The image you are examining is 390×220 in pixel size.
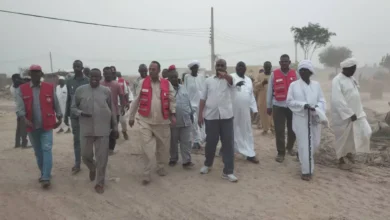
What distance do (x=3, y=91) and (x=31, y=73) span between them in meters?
34.2

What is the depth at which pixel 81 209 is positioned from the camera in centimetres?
443

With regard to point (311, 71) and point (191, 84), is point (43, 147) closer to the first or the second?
point (191, 84)

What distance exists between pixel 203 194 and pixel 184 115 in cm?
163

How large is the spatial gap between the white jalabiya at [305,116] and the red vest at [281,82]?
0.76 metres

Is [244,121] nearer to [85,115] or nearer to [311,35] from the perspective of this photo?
[85,115]

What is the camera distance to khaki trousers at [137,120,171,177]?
17.5ft

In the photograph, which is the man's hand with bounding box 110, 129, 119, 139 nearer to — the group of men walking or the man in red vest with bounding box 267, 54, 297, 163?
the group of men walking

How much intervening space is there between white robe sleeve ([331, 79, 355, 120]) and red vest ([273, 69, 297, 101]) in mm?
849

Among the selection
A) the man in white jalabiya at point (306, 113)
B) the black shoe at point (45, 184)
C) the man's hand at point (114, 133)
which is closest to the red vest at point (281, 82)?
the man in white jalabiya at point (306, 113)

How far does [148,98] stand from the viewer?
5359mm

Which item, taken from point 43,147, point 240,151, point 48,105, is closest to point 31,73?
point 48,105

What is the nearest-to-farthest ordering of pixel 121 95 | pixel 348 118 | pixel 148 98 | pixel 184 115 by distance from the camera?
1. pixel 148 98
2. pixel 348 118
3. pixel 184 115
4. pixel 121 95

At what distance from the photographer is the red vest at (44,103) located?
498cm

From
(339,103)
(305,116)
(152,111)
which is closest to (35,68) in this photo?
(152,111)
